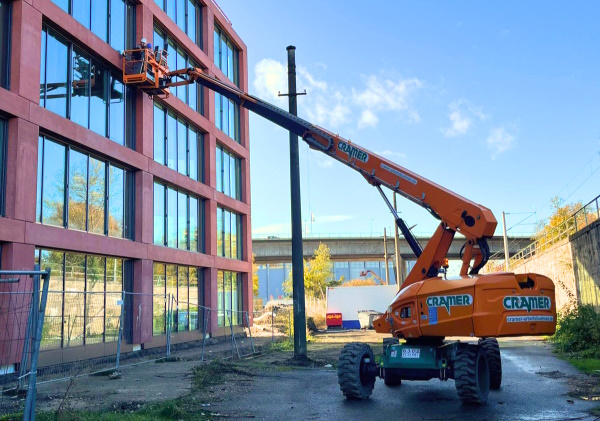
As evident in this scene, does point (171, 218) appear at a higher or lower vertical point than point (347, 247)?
lower

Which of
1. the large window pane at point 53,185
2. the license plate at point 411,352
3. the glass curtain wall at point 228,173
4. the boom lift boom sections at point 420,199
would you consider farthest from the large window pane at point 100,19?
the license plate at point 411,352

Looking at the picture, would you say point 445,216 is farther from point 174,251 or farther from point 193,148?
point 193,148

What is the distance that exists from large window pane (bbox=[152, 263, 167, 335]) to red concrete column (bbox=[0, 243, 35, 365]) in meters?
7.97

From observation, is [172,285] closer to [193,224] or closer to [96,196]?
[193,224]

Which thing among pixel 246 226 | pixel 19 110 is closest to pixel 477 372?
pixel 19 110

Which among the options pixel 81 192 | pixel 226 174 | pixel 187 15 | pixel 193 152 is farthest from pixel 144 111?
pixel 226 174

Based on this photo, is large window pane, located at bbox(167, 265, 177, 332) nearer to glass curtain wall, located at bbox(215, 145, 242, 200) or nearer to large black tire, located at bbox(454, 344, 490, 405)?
glass curtain wall, located at bbox(215, 145, 242, 200)

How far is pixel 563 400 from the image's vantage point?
10891 millimetres

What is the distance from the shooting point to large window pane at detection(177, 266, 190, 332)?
25.9 m

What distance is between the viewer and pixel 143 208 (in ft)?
73.5

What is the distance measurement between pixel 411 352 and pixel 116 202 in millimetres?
13586

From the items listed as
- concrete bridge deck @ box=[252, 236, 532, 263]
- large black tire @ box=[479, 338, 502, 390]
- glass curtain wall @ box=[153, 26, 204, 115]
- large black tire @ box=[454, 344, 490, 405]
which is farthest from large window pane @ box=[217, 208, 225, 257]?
concrete bridge deck @ box=[252, 236, 532, 263]

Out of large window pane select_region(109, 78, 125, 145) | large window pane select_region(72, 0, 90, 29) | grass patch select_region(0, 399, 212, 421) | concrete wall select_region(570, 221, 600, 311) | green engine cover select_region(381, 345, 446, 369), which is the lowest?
grass patch select_region(0, 399, 212, 421)

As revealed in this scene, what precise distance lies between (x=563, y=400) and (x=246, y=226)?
84.6 feet
